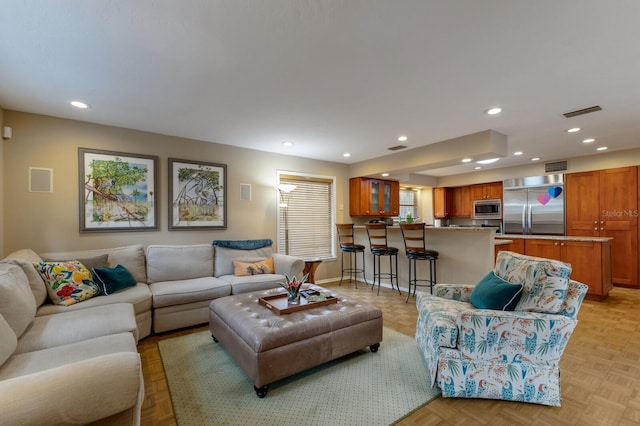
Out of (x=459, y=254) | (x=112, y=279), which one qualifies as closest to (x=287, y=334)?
(x=112, y=279)

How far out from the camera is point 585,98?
2.68 meters

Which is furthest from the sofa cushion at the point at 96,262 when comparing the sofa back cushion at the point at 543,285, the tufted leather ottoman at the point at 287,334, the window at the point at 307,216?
the sofa back cushion at the point at 543,285

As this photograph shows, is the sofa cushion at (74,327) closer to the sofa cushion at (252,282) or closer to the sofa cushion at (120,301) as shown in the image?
the sofa cushion at (120,301)

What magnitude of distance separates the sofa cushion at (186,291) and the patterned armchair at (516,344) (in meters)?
2.37

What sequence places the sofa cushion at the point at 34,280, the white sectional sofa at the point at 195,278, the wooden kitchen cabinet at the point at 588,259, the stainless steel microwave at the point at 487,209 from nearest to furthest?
the sofa cushion at the point at 34,280 < the white sectional sofa at the point at 195,278 < the wooden kitchen cabinet at the point at 588,259 < the stainless steel microwave at the point at 487,209

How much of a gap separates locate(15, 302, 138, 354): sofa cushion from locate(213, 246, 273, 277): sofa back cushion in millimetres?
1507

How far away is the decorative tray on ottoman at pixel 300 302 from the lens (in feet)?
7.80

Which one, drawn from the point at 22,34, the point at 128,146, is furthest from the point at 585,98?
the point at 128,146

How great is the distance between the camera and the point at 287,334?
2.03 meters

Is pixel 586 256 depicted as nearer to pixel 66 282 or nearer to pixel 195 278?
pixel 195 278

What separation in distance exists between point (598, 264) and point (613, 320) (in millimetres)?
1086

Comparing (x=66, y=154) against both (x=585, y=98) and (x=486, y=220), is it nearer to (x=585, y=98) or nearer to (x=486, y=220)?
(x=585, y=98)

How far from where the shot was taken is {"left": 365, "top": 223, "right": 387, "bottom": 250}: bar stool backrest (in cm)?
463

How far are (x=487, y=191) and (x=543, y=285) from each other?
5.69 meters
